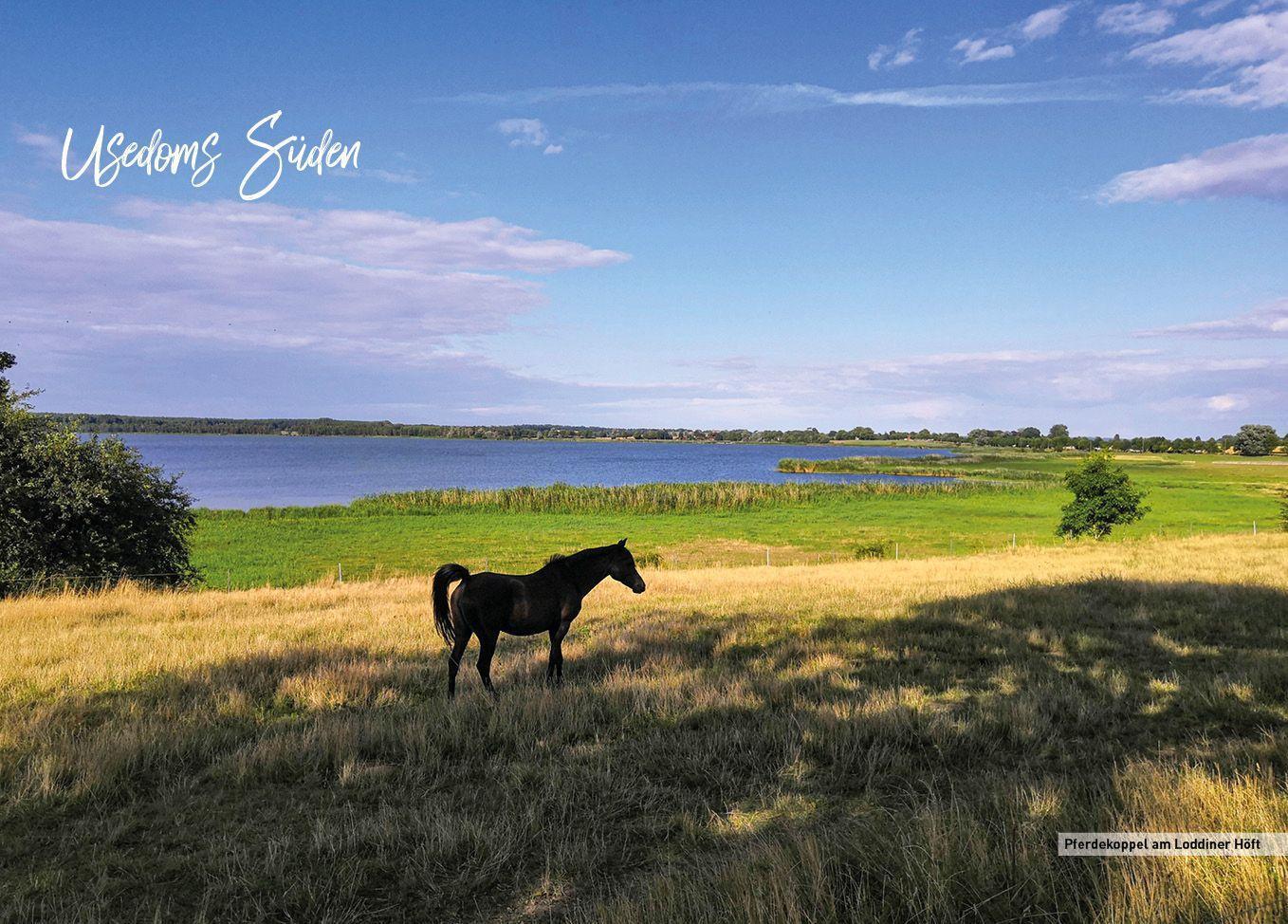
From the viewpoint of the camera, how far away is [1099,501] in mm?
46719

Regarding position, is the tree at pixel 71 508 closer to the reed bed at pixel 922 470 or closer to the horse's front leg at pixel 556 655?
the horse's front leg at pixel 556 655

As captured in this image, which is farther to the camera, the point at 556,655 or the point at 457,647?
the point at 556,655

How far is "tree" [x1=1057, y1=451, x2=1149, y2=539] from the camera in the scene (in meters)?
46.2

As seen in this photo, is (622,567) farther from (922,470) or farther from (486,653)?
(922,470)

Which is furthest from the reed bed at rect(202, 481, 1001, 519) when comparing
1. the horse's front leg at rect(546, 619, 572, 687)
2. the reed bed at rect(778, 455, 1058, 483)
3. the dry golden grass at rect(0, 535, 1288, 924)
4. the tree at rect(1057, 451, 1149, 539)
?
the horse's front leg at rect(546, 619, 572, 687)

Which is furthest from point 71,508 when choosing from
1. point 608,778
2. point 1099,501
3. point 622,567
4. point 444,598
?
point 1099,501

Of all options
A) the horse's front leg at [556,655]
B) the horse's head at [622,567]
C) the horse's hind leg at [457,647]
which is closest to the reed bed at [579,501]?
the horse's front leg at [556,655]

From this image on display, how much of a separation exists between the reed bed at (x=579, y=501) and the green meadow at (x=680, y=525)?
0.75ft

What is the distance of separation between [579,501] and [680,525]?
18988mm

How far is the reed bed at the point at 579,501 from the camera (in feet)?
247

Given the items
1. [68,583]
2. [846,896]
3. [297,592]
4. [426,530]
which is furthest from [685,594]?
[426,530]

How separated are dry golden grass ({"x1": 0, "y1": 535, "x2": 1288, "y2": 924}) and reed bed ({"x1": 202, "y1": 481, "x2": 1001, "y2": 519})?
65.8 m

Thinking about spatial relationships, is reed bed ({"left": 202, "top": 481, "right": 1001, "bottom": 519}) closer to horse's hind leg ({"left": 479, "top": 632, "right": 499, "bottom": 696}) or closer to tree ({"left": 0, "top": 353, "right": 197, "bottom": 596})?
tree ({"left": 0, "top": 353, "right": 197, "bottom": 596})

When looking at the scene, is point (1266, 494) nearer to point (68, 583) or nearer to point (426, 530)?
point (426, 530)
